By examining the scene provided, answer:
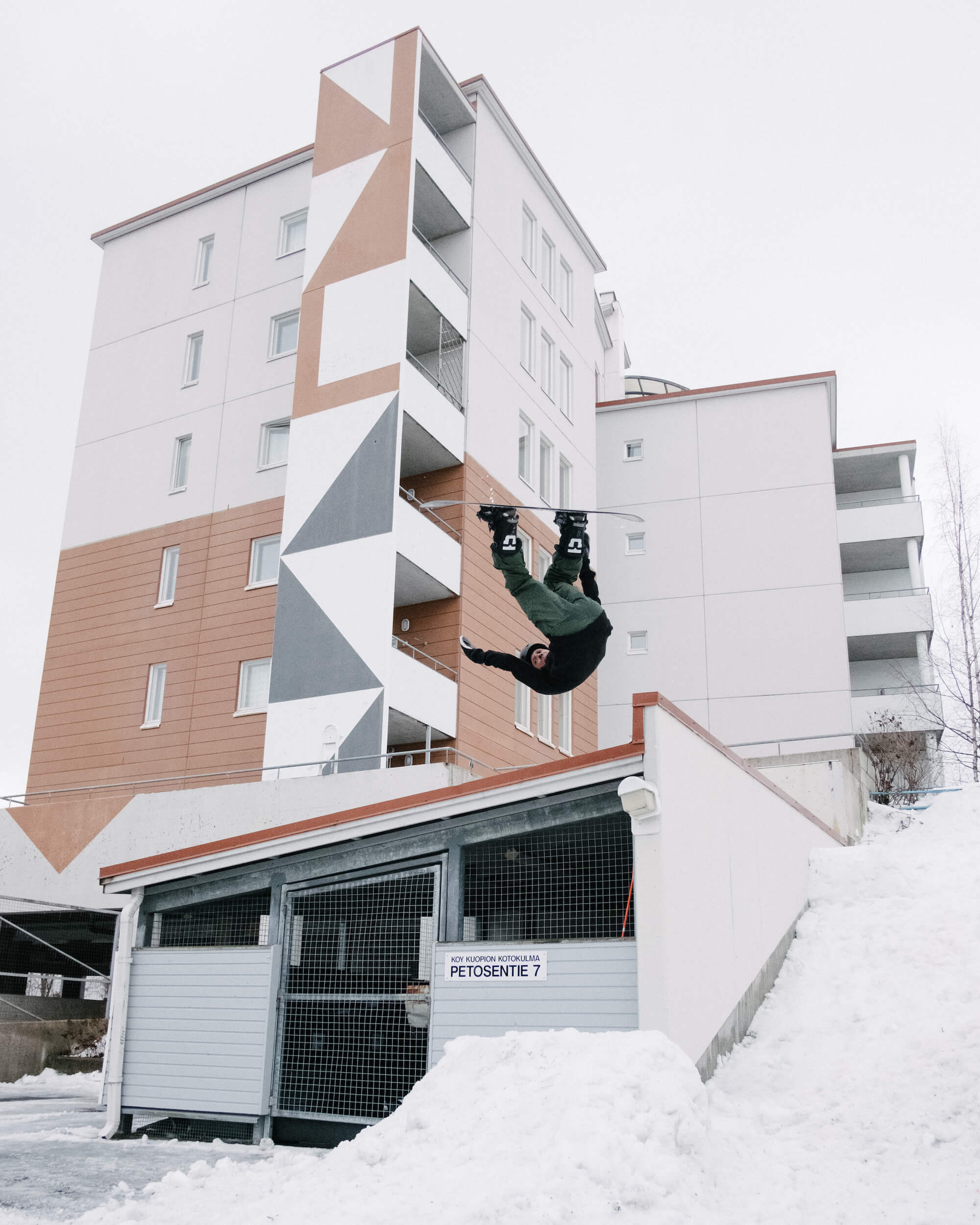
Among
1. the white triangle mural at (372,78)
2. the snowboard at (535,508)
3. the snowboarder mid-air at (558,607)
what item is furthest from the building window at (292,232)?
the snowboarder mid-air at (558,607)

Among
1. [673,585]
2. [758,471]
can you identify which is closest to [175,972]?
[673,585]

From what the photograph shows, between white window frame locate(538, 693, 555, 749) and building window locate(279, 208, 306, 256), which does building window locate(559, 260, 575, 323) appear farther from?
white window frame locate(538, 693, 555, 749)

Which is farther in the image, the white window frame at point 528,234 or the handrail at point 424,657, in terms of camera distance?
the white window frame at point 528,234

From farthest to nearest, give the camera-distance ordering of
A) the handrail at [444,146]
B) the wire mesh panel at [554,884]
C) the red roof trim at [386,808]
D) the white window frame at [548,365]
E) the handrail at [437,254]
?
the white window frame at [548,365]
the handrail at [444,146]
the handrail at [437,254]
the wire mesh panel at [554,884]
the red roof trim at [386,808]

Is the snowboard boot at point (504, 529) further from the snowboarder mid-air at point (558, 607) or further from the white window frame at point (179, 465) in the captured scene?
the white window frame at point (179, 465)

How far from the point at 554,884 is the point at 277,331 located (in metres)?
17.8

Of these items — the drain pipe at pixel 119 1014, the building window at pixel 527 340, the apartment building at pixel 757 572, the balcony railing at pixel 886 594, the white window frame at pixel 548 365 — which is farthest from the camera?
the balcony railing at pixel 886 594

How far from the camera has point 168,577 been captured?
2448 centimetres

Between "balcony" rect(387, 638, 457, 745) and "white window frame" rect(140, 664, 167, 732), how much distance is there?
5.20 meters

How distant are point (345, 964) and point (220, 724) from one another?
11.4m

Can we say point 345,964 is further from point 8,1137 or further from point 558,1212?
point 558,1212

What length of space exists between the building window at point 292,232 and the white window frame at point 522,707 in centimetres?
1142

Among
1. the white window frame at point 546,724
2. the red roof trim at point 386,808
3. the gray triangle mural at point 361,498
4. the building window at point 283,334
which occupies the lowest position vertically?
the red roof trim at point 386,808

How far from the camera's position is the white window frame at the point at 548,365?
27.1 m
